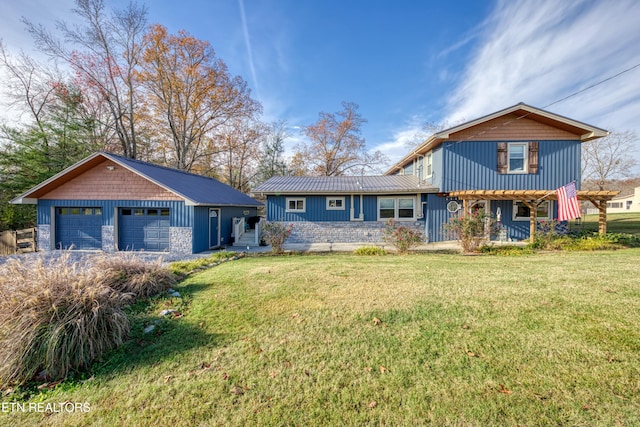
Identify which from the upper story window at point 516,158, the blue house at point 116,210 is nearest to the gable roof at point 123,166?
the blue house at point 116,210

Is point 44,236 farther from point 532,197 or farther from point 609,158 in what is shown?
point 609,158

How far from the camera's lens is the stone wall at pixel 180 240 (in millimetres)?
11195

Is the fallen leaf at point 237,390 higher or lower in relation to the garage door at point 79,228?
lower

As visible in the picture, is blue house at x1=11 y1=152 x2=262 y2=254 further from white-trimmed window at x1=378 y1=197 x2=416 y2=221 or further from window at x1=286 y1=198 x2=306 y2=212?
white-trimmed window at x1=378 y1=197 x2=416 y2=221

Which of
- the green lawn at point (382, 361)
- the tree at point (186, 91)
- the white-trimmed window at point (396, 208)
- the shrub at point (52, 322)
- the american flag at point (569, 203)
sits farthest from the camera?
the tree at point (186, 91)

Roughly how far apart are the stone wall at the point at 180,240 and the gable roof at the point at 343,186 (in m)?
3.45

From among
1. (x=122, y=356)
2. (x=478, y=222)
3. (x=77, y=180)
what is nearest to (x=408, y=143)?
(x=478, y=222)

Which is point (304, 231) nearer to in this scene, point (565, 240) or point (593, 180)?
point (565, 240)

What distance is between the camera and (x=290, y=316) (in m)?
4.22

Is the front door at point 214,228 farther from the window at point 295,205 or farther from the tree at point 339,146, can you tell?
the tree at point 339,146

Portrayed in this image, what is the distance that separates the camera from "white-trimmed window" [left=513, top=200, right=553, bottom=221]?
12867mm

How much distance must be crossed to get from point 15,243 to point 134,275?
12392 mm

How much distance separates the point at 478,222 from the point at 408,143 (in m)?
20.9

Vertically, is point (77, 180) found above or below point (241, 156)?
below
